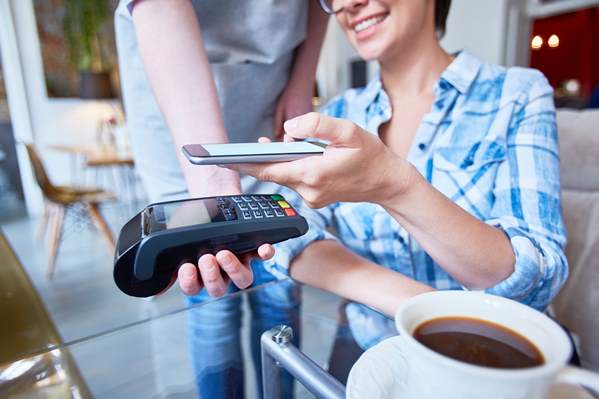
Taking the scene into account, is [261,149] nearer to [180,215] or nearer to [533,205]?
[180,215]

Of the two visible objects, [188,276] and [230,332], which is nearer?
[188,276]

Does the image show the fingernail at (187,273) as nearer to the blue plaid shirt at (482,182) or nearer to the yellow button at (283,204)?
the yellow button at (283,204)

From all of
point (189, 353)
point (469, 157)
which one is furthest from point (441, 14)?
point (189, 353)

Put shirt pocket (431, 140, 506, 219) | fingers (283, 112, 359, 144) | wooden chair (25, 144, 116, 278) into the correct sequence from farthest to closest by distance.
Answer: wooden chair (25, 144, 116, 278) < shirt pocket (431, 140, 506, 219) < fingers (283, 112, 359, 144)

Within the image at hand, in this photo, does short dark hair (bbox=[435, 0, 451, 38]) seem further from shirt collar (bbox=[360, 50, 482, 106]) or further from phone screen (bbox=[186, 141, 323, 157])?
phone screen (bbox=[186, 141, 323, 157])

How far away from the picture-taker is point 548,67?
2686 millimetres

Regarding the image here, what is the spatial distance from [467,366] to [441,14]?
2.50 ft

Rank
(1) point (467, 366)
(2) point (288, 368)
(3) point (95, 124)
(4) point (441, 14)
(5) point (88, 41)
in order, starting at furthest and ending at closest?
(3) point (95, 124) → (5) point (88, 41) → (4) point (441, 14) → (2) point (288, 368) → (1) point (467, 366)

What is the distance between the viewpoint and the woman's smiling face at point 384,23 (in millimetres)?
666

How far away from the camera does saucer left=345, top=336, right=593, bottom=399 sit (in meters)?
0.24

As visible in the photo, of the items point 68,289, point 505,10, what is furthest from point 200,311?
point 505,10

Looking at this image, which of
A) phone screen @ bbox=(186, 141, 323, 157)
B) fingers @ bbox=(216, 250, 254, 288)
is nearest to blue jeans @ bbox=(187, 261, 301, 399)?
fingers @ bbox=(216, 250, 254, 288)

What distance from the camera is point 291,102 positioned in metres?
0.80

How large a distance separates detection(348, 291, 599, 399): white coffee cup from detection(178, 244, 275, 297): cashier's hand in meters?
0.17
